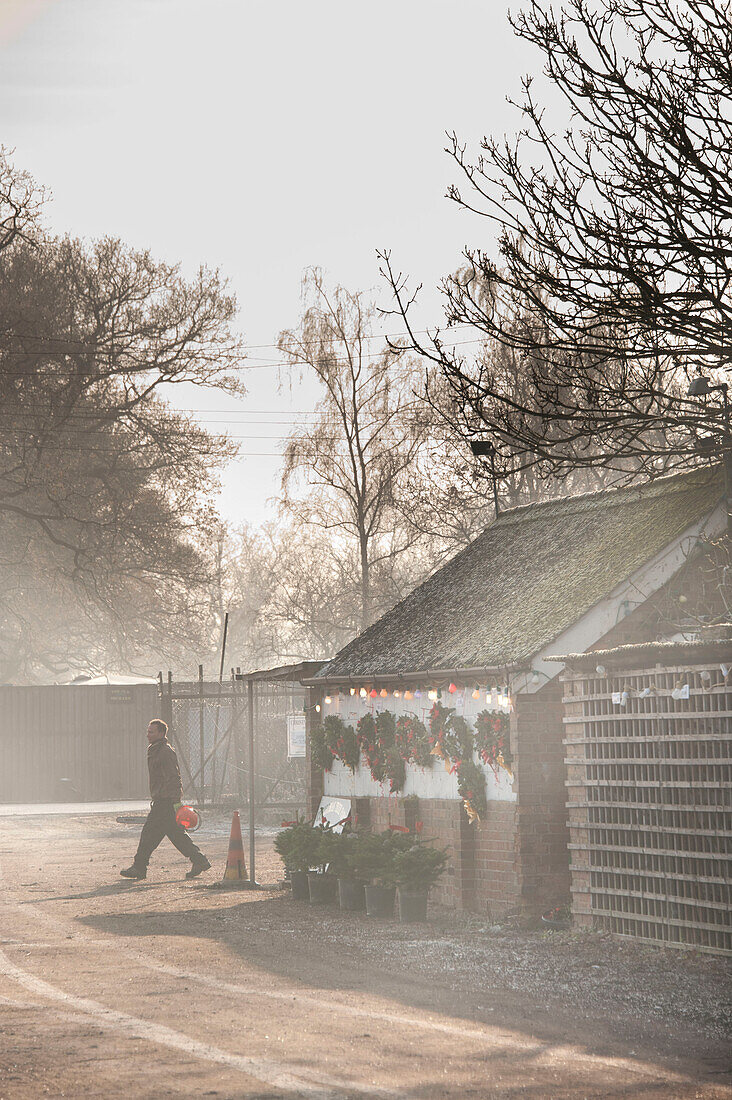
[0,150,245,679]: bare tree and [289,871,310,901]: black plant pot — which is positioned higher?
[0,150,245,679]: bare tree

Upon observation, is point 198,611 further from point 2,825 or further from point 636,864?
point 636,864

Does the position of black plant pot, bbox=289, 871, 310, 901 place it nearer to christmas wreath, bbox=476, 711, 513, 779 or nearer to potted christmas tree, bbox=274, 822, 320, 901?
potted christmas tree, bbox=274, 822, 320, 901

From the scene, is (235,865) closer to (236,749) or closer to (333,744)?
(333,744)

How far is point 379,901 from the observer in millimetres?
13125

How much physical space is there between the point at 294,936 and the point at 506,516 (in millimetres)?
7708

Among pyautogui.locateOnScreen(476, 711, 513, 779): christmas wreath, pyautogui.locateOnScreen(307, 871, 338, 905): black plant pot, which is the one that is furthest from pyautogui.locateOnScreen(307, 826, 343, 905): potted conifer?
pyautogui.locateOnScreen(476, 711, 513, 779): christmas wreath

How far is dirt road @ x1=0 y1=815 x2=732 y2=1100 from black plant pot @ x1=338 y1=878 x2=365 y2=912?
28 cm

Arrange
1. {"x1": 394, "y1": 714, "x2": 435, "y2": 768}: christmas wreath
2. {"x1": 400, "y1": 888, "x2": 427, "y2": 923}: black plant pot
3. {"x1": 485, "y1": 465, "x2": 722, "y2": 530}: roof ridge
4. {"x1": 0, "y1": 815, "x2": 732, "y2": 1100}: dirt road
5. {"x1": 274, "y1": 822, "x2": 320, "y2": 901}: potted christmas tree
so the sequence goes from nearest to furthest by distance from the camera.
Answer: {"x1": 0, "y1": 815, "x2": 732, "y2": 1100}: dirt road → {"x1": 400, "y1": 888, "x2": 427, "y2": 923}: black plant pot → {"x1": 485, "y1": 465, "x2": 722, "y2": 530}: roof ridge → {"x1": 274, "y1": 822, "x2": 320, "y2": 901}: potted christmas tree → {"x1": 394, "y1": 714, "x2": 435, "y2": 768}: christmas wreath

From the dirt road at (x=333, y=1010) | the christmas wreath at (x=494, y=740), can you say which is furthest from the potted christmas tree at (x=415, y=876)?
the christmas wreath at (x=494, y=740)

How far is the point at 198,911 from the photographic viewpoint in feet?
45.3

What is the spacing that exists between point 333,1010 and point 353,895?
18.1ft

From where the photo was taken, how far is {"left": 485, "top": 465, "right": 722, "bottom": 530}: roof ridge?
13602 mm

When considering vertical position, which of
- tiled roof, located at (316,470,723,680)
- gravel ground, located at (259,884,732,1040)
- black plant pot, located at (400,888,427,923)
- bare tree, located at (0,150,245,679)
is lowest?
gravel ground, located at (259,884,732,1040)

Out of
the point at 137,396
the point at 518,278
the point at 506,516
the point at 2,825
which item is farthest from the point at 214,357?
the point at 518,278
